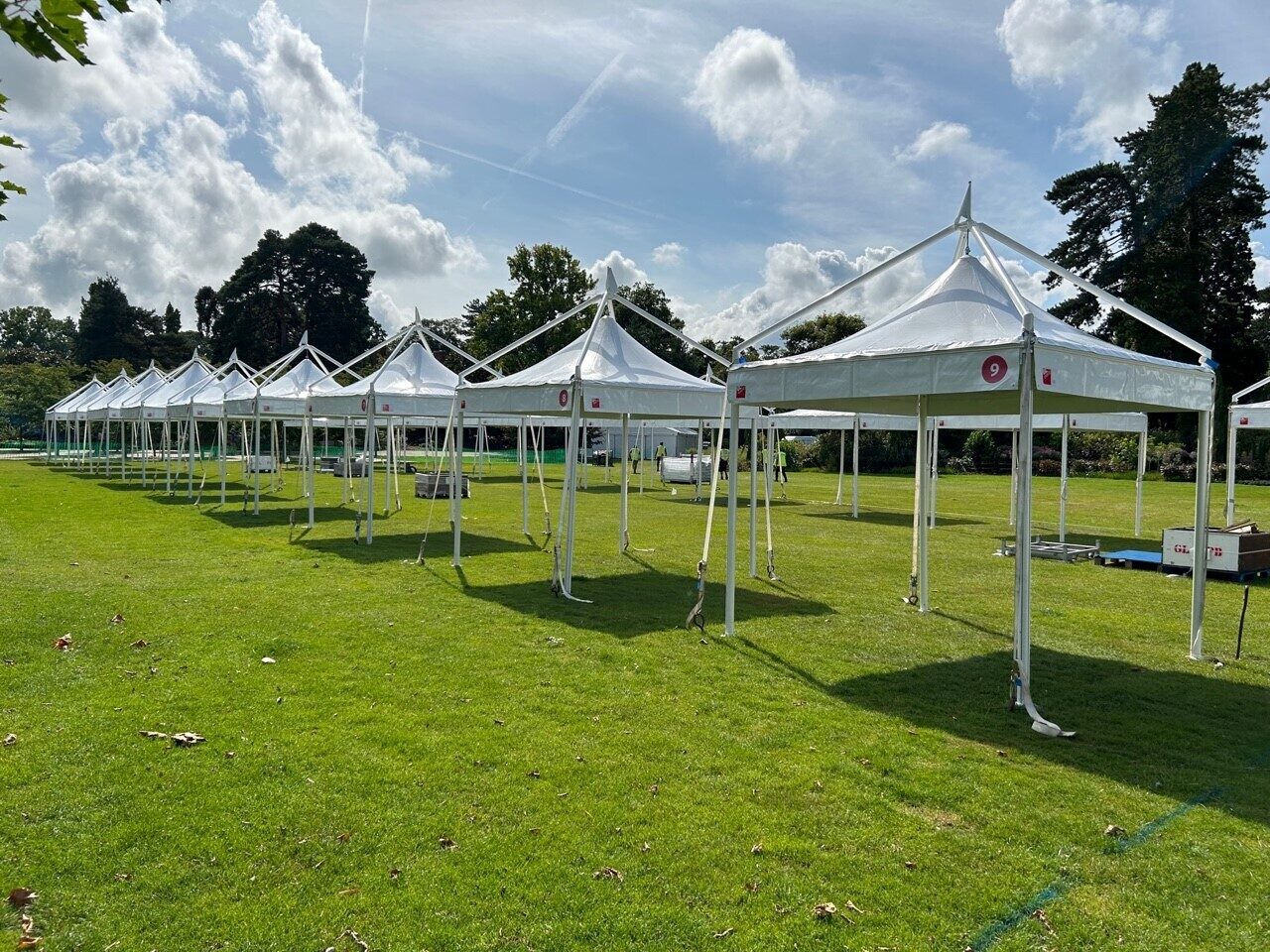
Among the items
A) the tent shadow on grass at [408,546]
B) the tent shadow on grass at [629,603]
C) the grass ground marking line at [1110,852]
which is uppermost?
the tent shadow on grass at [408,546]

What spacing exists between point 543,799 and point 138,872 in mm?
1847

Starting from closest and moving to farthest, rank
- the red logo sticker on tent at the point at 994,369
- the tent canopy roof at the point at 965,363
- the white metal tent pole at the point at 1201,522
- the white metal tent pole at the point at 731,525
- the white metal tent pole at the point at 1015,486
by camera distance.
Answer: the red logo sticker on tent at the point at 994,369 < the tent canopy roof at the point at 965,363 < the white metal tent pole at the point at 1015,486 < the white metal tent pole at the point at 1201,522 < the white metal tent pole at the point at 731,525

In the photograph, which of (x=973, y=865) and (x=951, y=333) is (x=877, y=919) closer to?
(x=973, y=865)

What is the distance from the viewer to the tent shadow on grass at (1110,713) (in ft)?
16.8

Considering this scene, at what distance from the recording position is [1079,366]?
6312 millimetres

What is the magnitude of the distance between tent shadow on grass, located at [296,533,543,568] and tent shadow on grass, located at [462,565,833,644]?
2400 mm

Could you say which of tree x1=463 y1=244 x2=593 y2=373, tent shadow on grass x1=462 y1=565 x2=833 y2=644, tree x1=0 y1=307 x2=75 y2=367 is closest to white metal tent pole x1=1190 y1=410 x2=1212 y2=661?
tent shadow on grass x1=462 y1=565 x2=833 y2=644

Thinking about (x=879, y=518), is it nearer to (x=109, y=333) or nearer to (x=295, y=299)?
(x=295, y=299)

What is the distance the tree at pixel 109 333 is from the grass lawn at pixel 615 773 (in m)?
80.0

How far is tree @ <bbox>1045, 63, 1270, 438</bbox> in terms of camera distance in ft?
139

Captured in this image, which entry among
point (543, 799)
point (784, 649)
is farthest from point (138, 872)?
point (784, 649)

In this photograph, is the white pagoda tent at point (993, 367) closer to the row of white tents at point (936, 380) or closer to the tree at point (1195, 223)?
the row of white tents at point (936, 380)

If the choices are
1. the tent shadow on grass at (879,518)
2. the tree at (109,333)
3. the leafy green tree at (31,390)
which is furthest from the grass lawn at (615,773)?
the tree at (109,333)

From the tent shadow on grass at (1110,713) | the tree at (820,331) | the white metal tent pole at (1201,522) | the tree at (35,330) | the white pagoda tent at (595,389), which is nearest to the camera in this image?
the tent shadow on grass at (1110,713)
